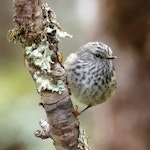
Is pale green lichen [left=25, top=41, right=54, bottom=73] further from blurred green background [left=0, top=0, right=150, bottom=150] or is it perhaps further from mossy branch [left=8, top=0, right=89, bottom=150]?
blurred green background [left=0, top=0, right=150, bottom=150]

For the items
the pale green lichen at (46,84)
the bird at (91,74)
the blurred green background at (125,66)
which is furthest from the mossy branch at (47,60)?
the blurred green background at (125,66)

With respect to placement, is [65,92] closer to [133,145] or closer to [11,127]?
[133,145]

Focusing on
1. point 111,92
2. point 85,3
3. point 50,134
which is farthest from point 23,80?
point 50,134

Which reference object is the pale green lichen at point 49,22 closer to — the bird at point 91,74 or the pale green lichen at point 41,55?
the pale green lichen at point 41,55

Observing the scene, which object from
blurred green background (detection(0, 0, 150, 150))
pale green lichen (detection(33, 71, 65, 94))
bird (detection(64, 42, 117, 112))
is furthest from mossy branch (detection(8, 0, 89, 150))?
blurred green background (detection(0, 0, 150, 150))

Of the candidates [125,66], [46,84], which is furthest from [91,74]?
[46,84]

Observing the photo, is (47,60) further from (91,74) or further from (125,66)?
(125,66)

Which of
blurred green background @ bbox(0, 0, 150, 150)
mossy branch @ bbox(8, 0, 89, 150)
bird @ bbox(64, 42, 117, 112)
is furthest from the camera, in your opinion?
blurred green background @ bbox(0, 0, 150, 150)
